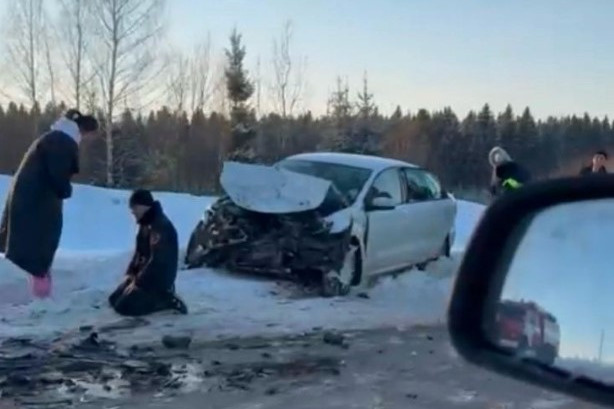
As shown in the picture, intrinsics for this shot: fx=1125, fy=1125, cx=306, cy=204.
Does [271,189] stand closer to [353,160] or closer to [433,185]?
[353,160]

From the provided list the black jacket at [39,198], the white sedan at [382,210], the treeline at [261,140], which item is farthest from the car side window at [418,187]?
the treeline at [261,140]

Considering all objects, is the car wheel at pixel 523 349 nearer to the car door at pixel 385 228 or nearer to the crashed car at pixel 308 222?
the crashed car at pixel 308 222

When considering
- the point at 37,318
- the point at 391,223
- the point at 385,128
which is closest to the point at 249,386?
the point at 37,318

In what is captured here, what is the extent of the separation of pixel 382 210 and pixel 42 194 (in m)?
3.85

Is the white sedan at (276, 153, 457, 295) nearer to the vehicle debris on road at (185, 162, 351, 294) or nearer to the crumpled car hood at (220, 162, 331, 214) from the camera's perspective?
the vehicle debris on road at (185, 162, 351, 294)

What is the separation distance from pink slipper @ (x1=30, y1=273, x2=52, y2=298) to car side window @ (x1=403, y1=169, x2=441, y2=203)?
15.0 ft

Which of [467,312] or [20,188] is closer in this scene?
[467,312]

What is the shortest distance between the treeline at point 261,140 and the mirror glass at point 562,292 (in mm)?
36398

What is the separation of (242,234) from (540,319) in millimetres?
9839

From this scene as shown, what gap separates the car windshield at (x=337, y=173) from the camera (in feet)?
40.0

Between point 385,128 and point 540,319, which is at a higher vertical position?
point 385,128

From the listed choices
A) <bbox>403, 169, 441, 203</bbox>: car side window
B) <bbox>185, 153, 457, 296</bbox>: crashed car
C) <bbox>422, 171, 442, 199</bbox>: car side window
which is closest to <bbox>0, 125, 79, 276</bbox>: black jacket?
<bbox>185, 153, 457, 296</bbox>: crashed car

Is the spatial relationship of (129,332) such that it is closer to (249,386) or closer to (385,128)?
(249,386)

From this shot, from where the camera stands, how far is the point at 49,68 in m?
46.8
